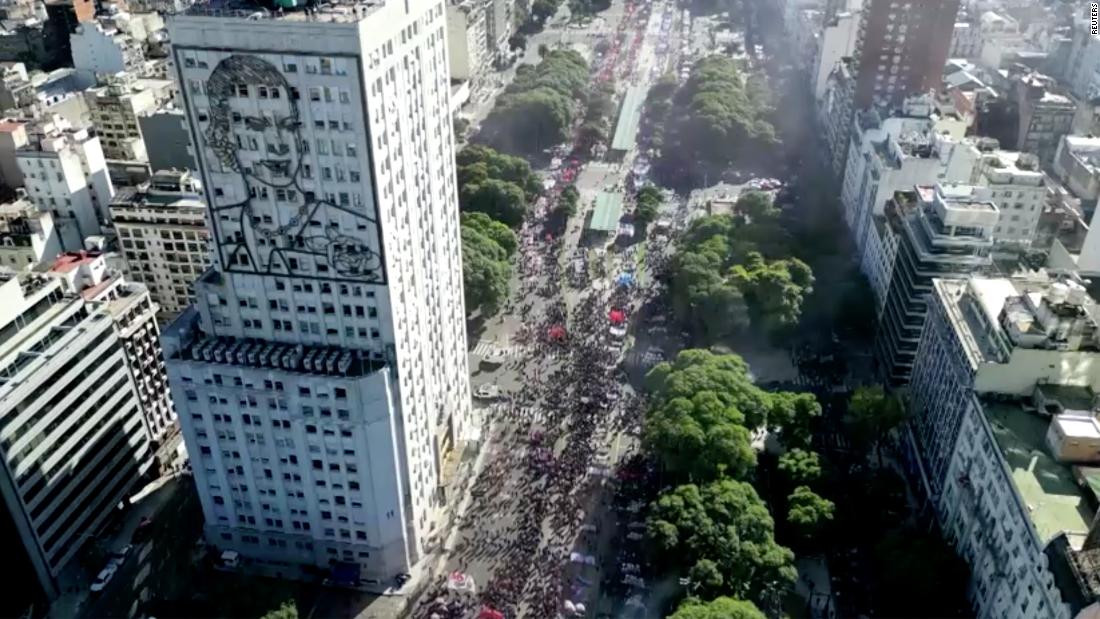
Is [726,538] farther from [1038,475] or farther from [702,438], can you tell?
[1038,475]

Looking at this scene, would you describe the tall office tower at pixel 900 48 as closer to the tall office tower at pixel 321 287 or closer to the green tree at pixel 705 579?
the tall office tower at pixel 321 287

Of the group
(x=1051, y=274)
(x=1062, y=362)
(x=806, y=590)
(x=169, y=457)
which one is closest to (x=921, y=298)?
(x=1051, y=274)

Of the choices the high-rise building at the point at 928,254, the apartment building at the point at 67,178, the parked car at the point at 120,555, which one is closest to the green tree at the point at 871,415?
the high-rise building at the point at 928,254

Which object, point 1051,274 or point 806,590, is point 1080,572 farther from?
point 1051,274

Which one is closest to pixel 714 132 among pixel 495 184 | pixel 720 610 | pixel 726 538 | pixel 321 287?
pixel 495 184

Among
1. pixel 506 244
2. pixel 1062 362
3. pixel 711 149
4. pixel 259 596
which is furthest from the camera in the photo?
pixel 711 149

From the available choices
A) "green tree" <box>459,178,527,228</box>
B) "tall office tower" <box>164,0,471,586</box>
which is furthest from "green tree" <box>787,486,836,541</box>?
"green tree" <box>459,178,527,228</box>

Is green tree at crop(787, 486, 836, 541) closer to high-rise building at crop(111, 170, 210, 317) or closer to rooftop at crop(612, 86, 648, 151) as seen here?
high-rise building at crop(111, 170, 210, 317)
